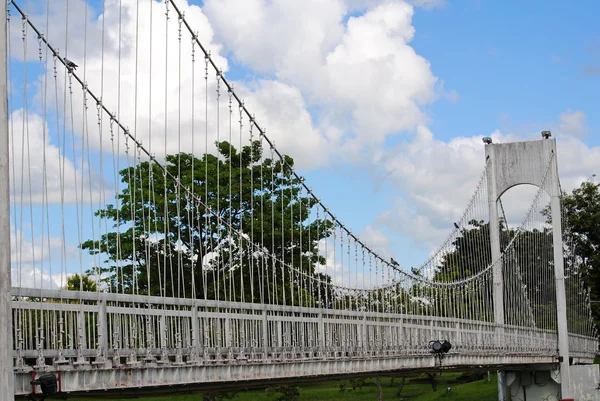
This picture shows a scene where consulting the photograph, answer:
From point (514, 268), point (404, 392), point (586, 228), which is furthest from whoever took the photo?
point (586, 228)

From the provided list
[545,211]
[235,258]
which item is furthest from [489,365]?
[545,211]

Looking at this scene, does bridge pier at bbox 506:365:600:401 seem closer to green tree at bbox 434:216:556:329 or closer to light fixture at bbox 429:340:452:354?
green tree at bbox 434:216:556:329

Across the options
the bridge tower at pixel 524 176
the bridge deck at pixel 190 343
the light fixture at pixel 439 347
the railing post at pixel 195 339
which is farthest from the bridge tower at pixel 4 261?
the bridge tower at pixel 524 176

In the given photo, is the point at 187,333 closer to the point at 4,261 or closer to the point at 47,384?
the point at 47,384

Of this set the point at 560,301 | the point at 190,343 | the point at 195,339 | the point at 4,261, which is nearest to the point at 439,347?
the point at 190,343

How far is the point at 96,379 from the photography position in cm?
1446

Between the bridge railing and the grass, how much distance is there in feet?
61.0

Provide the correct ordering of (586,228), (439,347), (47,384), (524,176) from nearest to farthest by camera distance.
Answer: (47,384)
(439,347)
(524,176)
(586,228)

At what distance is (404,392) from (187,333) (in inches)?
1633

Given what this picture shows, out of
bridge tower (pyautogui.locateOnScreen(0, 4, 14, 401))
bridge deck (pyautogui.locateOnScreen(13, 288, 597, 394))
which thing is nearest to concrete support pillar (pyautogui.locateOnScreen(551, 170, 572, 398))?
bridge deck (pyautogui.locateOnScreen(13, 288, 597, 394))

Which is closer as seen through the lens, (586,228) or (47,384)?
(47,384)

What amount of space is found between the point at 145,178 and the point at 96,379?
24.7m

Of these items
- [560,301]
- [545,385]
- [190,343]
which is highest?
[190,343]

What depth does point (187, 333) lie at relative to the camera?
17.6 metres
